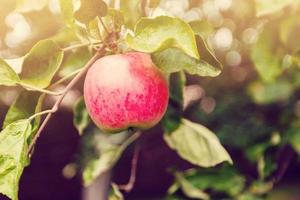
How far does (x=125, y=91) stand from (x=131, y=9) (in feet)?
1.37

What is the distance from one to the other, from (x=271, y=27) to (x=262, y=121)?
5.11 m

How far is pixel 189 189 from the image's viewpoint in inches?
55.4

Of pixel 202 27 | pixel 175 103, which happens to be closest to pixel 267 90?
pixel 175 103

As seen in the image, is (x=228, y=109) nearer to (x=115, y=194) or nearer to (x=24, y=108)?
(x=115, y=194)

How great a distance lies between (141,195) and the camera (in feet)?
21.8

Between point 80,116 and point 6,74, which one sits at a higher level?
point 6,74

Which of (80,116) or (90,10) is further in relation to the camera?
(80,116)

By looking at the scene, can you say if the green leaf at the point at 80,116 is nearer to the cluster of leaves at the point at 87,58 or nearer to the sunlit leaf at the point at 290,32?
the cluster of leaves at the point at 87,58

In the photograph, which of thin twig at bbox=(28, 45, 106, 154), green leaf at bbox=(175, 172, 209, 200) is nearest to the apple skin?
thin twig at bbox=(28, 45, 106, 154)

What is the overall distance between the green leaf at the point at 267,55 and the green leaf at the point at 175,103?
0.18 metres

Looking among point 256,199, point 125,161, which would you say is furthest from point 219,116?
point 256,199

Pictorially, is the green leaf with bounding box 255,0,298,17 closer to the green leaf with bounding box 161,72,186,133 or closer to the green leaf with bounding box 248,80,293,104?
the green leaf with bounding box 161,72,186,133

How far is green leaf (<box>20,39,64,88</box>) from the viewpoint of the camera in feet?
2.72

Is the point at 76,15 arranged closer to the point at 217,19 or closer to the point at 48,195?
the point at 217,19
